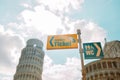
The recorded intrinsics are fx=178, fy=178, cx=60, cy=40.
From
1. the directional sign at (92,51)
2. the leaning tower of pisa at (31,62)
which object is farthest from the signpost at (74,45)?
the leaning tower of pisa at (31,62)

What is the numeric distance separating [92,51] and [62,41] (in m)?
2.71

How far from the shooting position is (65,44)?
15344mm

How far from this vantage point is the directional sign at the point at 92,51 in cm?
1465

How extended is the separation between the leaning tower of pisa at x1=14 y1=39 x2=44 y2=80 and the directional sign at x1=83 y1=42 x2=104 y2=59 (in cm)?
6140


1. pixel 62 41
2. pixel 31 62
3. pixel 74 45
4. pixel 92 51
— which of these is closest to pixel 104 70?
pixel 92 51

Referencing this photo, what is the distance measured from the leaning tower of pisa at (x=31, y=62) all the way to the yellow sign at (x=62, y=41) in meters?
60.5

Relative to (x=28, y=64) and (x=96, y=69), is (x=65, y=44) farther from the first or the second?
(x=28, y=64)

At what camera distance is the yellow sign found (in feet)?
49.8

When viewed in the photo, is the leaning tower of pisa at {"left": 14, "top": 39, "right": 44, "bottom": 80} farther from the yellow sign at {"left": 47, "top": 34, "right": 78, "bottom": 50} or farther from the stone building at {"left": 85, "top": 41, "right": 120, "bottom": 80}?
the yellow sign at {"left": 47, "top": 34, "right": 78, "bottom": 50}

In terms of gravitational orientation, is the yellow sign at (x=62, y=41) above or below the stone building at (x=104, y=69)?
above

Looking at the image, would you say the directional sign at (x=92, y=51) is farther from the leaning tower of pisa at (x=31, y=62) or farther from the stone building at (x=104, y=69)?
the leaning tower of pisa at (x=31, y=62)

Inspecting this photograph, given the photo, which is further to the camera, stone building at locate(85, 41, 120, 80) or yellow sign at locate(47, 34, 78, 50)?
stone building at locate(85, 41, 120, 80)

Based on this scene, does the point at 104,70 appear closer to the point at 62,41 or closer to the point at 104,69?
the point at 104,69

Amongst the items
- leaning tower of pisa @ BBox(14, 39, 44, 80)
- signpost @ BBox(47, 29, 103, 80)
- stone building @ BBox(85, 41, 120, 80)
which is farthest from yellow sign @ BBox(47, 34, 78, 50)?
leaning tower of pisa @ BBox(14, 39, 44, 80)
